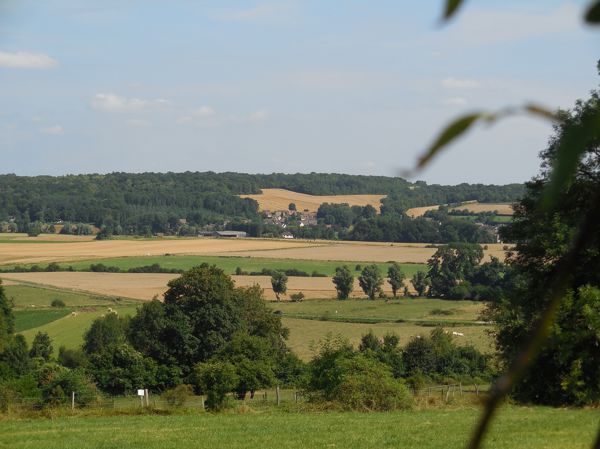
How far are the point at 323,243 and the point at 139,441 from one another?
315 ft

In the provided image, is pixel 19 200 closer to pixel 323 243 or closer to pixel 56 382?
pixel 323 243

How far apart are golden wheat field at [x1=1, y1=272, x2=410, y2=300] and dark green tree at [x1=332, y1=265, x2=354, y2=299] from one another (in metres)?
1.19

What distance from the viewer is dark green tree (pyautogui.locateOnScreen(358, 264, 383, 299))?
250ft

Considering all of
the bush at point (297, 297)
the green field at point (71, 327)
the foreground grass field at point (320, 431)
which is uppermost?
the foreground grass field at point (320, 431)

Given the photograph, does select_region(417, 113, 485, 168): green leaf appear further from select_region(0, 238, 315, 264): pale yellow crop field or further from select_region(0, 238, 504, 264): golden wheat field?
select_region(0, 238, 315, 264): pale yellow crop field

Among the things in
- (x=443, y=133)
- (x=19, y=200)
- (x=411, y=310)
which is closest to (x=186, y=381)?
(x=411, y=310)

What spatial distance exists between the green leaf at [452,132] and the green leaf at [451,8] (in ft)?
0.20

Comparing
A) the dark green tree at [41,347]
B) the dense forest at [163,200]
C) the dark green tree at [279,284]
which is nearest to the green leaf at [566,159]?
the dark green tree at [41,347]

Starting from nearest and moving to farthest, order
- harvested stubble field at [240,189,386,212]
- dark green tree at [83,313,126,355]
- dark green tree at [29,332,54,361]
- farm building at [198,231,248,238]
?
dark green tree at [29,332,54,361] → dark green tree at [83,313,126,355] → farm building at [198,231,248,238] → harvested stubble field at [240,189,386,212]

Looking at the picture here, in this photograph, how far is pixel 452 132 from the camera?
584mm

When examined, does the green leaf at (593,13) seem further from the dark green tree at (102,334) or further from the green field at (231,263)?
the green field at (231,263)

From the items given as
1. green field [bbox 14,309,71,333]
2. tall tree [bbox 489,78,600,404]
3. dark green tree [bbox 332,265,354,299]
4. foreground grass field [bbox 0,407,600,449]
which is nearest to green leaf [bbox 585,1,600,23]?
foreground grass field [bbox 0,407,600,449]

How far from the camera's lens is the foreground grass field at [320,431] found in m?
13.7

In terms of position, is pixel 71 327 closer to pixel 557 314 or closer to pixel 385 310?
pixel 385 310
